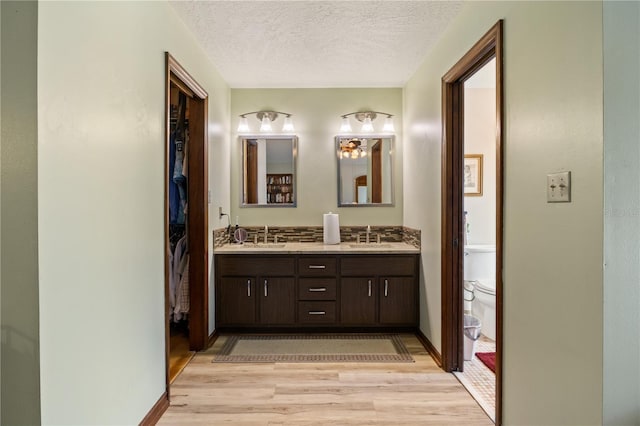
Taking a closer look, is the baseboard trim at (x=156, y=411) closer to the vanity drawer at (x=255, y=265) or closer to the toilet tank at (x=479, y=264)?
the vanity drawer at (x=255, y=265)

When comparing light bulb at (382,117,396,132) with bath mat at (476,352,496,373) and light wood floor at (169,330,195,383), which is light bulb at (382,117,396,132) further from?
light wood floor at (169,330,195,383)

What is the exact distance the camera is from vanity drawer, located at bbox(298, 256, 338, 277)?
10.7 feet

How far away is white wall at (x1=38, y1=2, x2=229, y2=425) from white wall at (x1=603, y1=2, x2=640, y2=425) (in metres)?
1.80

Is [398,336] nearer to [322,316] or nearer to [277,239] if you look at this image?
[322,316]

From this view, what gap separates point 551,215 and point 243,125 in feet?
10.0

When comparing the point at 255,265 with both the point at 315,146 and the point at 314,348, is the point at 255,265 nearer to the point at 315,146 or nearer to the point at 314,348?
the point at 314,348

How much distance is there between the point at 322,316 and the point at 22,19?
2.83 m

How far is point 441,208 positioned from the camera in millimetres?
2627

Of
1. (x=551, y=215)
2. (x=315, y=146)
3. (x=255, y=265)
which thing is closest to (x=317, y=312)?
(x=255, y=265)

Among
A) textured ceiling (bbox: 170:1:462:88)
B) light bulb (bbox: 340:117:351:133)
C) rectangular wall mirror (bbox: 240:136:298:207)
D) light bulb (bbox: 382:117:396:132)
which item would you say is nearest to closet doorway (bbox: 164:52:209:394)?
textured ceiling (bbox: 170:1:462:88)

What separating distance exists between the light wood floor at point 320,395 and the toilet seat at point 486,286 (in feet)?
2.58

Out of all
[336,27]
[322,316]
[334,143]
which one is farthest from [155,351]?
[334,143]

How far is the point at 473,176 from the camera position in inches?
149

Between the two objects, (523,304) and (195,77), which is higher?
(195,77)
